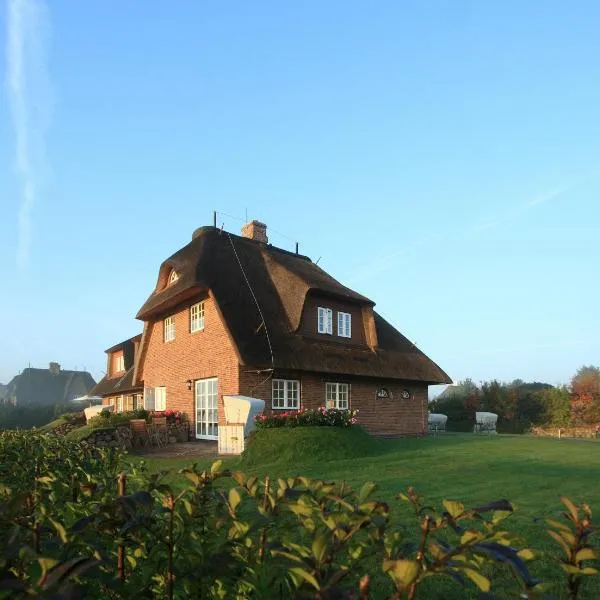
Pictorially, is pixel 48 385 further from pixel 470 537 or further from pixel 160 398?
pixel 470 537

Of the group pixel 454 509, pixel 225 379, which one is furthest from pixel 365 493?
pixel 225 379

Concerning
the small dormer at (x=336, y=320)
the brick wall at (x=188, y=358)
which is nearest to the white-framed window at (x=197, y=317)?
the brick wall at (x=188, y=358)

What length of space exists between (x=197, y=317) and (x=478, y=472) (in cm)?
1281

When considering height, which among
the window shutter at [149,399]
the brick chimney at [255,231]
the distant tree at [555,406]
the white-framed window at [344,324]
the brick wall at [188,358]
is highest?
the brick chimney at [255,231]

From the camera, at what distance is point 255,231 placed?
84.0 ft

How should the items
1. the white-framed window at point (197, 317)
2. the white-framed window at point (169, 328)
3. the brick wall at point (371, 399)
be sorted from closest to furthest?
1. the brick wall at point (371, 399)
2. the white-framed window at point (197, 317)
3. the white-framed window at point (169, 328)

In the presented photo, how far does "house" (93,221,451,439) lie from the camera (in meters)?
18.1

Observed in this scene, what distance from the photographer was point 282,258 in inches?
912

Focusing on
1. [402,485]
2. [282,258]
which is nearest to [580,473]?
[402,485]

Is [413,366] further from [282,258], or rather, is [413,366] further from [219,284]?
[219,284]

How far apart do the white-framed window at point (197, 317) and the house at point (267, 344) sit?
41 millimetres

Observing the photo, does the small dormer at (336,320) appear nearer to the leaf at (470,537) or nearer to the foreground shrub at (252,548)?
the foreground shrub at (252,548)

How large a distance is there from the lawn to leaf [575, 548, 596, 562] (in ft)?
9.97

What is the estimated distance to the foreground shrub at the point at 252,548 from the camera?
4.34 ft
